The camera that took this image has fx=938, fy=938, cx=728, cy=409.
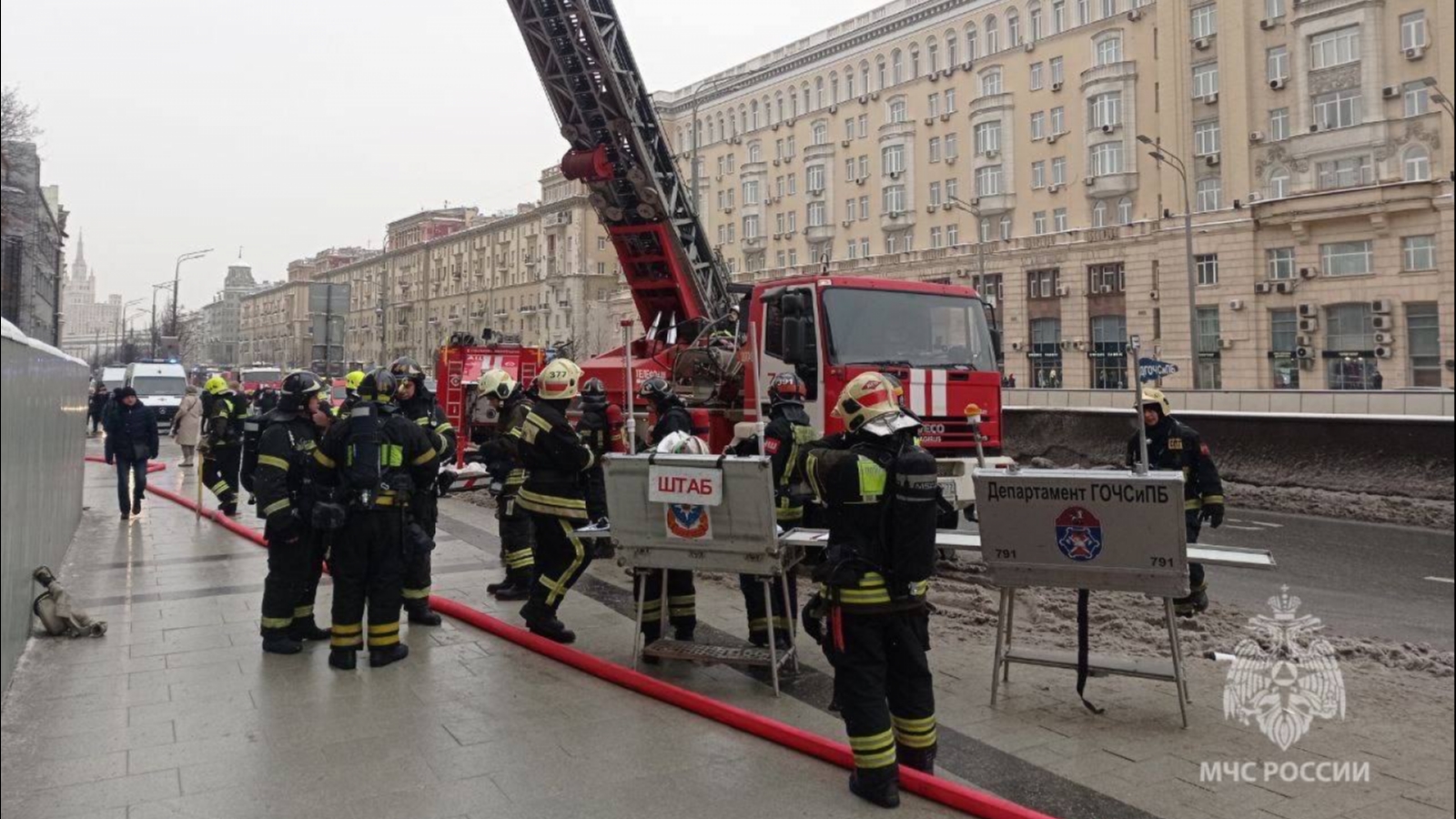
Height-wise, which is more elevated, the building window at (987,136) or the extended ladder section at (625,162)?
the building window at (987,136)

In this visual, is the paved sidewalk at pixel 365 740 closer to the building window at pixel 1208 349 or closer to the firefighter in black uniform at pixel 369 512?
the firefighter in black uniform at pixel 369 512

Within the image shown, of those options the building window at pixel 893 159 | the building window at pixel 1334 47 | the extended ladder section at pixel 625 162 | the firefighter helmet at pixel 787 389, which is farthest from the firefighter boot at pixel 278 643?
the building window at pixel 893 159

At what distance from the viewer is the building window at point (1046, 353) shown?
116 feet

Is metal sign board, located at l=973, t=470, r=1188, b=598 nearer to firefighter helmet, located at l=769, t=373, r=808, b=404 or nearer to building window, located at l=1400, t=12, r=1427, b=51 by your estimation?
building window, located at l=1400, t=12, r=1427, b=51

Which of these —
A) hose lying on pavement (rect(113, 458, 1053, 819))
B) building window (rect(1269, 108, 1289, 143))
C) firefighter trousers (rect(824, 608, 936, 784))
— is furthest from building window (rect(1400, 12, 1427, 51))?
building window (rect(1269, 108, 1289, 143))

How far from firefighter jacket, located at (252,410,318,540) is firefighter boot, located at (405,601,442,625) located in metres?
0.98

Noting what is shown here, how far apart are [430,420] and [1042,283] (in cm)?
3169

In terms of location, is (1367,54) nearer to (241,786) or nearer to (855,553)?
(855,553)

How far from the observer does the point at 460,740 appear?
4.43m

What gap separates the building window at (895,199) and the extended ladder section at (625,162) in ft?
88.7

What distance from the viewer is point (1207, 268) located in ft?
82.7

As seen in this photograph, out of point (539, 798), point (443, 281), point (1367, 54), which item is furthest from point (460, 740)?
point (443, 281)

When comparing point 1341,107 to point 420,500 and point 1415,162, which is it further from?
point 420,500

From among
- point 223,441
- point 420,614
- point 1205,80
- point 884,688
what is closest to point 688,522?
point 884,688
